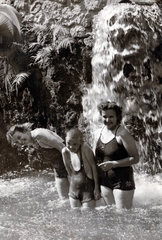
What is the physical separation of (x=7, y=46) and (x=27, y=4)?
3.71 feet

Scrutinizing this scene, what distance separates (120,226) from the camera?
4207 mm

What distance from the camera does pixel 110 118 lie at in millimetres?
4340

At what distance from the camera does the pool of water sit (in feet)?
13.3

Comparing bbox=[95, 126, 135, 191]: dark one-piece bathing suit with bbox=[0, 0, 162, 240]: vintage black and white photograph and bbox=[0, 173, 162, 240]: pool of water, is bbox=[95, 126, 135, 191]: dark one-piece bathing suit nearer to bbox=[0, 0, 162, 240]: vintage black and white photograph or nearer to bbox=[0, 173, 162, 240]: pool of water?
bbox=[0, 0, 162, 240]: vintage black and white photograph

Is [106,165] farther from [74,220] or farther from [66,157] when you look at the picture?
[74,220]

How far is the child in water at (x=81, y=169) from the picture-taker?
14.3 ft

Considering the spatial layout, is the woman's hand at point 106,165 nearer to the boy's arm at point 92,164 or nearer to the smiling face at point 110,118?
the boy's arm at point 92,164

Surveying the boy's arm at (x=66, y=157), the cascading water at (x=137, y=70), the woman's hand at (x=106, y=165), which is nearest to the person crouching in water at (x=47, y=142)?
the boy's arm at (x=66, y=157)

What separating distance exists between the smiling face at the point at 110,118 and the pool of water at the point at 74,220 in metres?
1.00

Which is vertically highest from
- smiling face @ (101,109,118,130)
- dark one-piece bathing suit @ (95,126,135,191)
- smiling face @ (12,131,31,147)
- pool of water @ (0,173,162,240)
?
smiling face @ (101,109,118,130)

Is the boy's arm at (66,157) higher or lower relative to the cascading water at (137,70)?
lower

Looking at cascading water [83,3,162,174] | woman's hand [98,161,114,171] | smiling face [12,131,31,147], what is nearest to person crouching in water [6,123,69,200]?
smiling face [12,131,31,147]

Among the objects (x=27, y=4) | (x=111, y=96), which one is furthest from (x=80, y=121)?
(x=27, y=4)

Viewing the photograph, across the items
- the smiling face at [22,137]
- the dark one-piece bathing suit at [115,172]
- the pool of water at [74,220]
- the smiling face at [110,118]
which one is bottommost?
the pool of water at [74,220]
